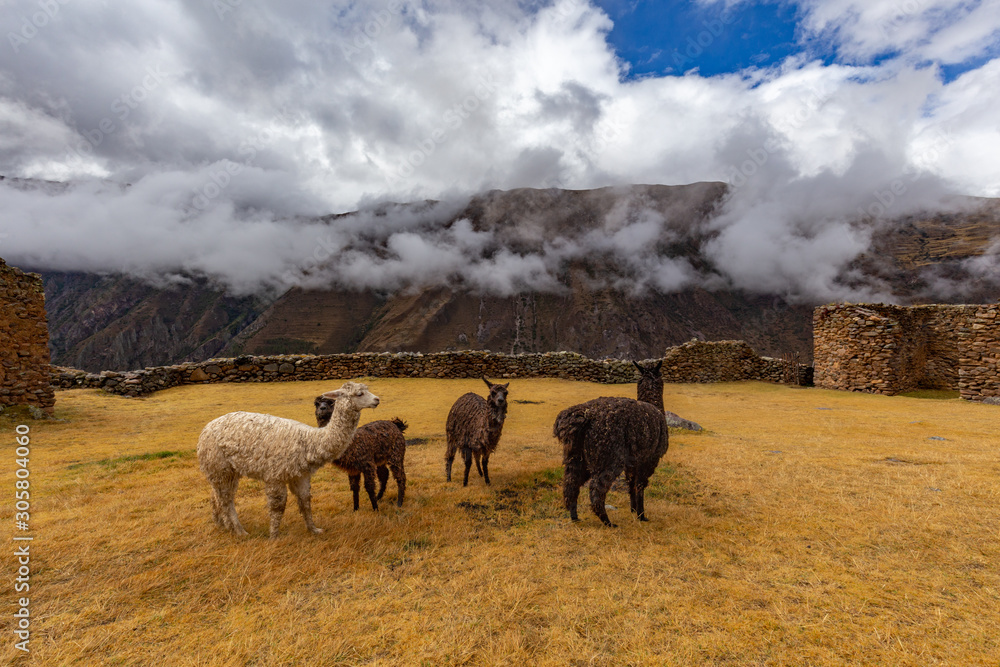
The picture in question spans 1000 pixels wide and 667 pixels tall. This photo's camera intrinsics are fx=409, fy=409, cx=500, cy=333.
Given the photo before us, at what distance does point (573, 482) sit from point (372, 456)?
2.51 m

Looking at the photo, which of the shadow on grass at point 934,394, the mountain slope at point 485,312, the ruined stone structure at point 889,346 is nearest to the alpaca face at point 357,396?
the ruined stone structure at point 889,346

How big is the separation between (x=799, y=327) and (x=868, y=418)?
247 feet

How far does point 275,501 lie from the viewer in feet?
13.7

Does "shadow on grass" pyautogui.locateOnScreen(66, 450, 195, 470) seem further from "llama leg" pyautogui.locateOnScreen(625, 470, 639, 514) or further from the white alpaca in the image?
"llama leg" pyautogui.locateOnScreen(625, 470, 639, 514)

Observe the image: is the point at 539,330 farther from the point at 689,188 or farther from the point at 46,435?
the point at 46,435

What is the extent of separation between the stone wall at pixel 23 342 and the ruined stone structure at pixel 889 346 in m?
27.1

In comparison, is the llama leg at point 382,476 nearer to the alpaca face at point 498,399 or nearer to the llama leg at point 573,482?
the alpaca face at point 498,399

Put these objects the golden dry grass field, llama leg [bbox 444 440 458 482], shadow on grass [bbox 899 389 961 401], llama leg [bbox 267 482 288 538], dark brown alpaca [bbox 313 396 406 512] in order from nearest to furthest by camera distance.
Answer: the golden dry grass field → llama leg [bbox 267 482 288 538] → dark brown alpaca [bbox 313 396 406 512] → llama leg [bbox 444 440 458 482] → shadow on grass [bbox 899 389 961 401]

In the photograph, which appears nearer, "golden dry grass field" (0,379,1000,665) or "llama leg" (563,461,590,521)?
"golden dry grass field" (0,379,1000,665)

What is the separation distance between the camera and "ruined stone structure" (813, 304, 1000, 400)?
16266 millimetres

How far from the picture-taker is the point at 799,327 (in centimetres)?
7231

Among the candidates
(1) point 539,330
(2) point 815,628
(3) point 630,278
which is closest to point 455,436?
(2) point 815,628

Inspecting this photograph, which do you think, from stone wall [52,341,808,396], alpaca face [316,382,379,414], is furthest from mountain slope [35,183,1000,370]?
alpaca face [316,382,379,414]

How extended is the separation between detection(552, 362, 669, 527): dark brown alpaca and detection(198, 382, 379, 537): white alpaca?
7.53ft
